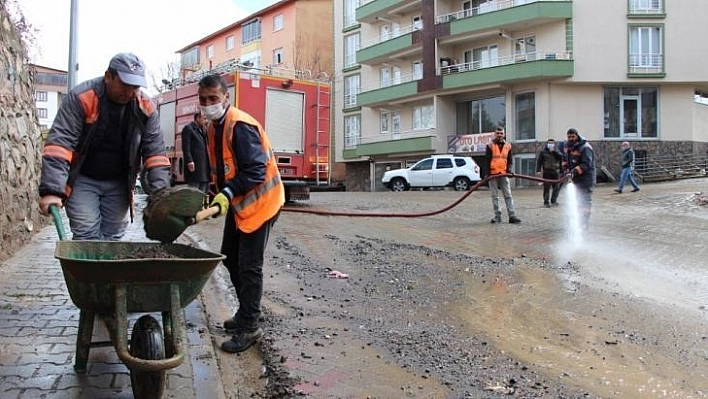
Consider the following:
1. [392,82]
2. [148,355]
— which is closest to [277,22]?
[392,82]

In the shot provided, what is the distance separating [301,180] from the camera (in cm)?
1550

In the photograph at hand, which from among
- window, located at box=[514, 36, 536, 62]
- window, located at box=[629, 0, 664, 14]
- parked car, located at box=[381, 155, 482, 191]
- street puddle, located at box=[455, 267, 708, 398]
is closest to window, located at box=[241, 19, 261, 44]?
window, located at box=[514, 36, 536, 62]

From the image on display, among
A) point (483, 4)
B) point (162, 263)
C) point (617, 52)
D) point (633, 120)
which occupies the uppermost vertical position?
point (483, 4)

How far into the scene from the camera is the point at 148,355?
3.02 metres

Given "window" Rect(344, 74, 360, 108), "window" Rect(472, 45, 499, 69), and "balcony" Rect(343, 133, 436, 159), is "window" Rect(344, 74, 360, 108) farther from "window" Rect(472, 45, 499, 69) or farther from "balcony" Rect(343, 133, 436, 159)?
"window" Rect(472, 45, 499, 69)

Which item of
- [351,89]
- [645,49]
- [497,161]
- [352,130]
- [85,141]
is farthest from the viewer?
[351,89]

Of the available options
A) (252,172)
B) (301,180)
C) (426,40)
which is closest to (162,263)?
(252,172)

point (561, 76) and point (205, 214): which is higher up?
point (561, 76)

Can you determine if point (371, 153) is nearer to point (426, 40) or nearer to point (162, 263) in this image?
point (426, 40)

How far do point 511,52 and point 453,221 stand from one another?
21955 mm

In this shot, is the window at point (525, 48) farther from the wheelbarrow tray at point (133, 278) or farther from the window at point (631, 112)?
the wheelbarrow tray at point (133, 278)

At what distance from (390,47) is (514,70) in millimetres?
9351

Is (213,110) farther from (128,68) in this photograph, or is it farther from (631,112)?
(631,112)

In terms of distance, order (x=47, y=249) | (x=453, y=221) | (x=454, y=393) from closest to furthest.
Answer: (x=454, y=393), (x=47, y=249), (x=453, y=221)
